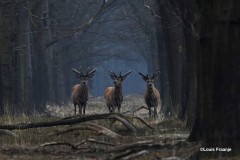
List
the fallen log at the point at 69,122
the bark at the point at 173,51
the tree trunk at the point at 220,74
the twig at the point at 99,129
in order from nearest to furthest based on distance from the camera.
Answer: the tree trunk at the point at 220,74 < the twig at the point at 99,129 < the fallen log at the point at 69,122 < the bark at the point at 173,51

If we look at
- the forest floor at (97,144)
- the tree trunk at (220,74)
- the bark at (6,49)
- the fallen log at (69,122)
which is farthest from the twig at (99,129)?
the bark at (6,49)

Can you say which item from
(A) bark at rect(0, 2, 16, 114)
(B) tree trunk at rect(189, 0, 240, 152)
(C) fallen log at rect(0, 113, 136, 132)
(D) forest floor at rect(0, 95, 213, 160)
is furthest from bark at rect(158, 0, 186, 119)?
(B) tree trunk at rect(189, 0, 240, 152)

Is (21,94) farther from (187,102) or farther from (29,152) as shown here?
(29,152)

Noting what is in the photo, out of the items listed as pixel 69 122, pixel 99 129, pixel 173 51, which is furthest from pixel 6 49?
pixel 99 129

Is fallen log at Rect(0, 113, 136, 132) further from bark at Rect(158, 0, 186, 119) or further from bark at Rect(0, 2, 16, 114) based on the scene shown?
bark at Rect(0, 2, 16, 114)

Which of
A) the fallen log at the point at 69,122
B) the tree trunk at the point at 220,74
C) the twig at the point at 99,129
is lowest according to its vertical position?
the twig at the point at 99,129

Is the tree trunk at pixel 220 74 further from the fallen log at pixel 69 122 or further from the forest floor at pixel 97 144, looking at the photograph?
the fallen log at pixel 69 122

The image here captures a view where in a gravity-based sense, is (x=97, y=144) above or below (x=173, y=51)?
below

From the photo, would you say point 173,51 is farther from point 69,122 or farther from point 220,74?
Answer: point 220,74

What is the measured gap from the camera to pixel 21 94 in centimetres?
2709

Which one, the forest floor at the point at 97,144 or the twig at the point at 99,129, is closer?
the forest floor at the point at 97,144

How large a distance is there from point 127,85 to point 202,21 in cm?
14327

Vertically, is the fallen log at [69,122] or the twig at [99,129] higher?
the fallen log at [69,122]

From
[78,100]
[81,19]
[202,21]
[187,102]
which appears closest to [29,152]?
[202,21]
